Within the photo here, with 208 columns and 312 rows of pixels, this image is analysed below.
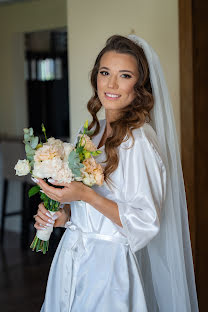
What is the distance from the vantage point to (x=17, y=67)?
648 cm

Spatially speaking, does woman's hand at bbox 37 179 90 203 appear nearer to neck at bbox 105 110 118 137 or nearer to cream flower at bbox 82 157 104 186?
cream flower at bbox 82 157 104 186

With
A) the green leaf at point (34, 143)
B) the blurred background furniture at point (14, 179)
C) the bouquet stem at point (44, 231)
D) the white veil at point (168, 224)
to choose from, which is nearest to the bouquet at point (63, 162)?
the green leaf at point (34, 143)

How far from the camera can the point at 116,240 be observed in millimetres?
1984

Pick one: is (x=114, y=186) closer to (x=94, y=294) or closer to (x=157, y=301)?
(x=94, y=294)

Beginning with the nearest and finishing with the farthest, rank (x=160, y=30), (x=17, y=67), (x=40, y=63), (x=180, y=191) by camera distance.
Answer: (x=180, y=191), (x=160, y=30), (x=17, y=67), (x=40, y=63)

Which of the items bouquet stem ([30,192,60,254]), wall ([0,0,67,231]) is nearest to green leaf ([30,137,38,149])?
bouquet stem ([30,192,60,254])

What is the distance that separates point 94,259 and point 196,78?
1.49 metres

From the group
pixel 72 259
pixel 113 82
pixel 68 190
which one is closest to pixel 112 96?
pixel 113 82

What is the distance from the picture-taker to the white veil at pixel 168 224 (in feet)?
6.72

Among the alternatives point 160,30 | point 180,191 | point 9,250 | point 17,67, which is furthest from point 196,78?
point 17,67

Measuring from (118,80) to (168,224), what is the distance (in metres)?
0.63

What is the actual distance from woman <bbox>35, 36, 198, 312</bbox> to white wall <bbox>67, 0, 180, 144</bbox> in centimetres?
106

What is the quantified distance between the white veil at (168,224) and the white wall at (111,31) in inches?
40.9

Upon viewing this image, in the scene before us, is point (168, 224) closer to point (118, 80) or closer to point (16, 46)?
point (118, 80)
